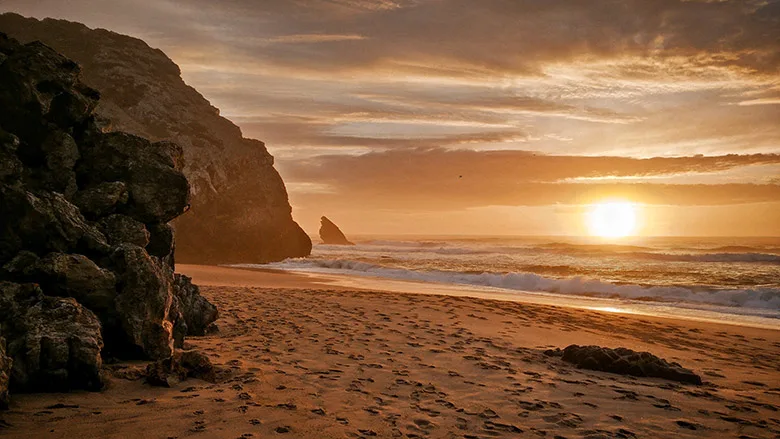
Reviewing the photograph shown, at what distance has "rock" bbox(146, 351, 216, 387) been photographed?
250 inches

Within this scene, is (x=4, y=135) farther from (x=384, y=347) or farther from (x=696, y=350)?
(x=696, y=350)

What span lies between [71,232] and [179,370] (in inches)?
99.3

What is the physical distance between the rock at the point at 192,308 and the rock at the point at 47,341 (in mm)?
3586

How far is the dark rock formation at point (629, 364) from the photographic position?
27.8 feet

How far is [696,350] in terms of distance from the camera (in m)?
11.4

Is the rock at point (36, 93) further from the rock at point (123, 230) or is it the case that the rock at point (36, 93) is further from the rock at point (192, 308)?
the rock at point (192, 308)

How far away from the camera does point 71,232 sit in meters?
6.94

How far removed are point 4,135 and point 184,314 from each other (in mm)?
4756

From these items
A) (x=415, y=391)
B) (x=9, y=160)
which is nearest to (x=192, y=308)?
(x=9, y=160)

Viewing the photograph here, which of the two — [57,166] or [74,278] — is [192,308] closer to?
[74,278]

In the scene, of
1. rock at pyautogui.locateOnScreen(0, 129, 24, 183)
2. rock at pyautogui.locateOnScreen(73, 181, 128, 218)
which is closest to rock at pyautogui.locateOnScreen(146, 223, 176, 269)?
rock at pyautogui.locateOnScreen(73, 181, 128, 218)

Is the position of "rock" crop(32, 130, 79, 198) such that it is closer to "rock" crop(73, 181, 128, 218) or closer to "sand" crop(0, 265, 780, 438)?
"rock" crop(73, 181, 128, 218)

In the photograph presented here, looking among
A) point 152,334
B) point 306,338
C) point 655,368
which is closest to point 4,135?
point 152,334

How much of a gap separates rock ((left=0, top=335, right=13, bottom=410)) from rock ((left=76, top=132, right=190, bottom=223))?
364cm
